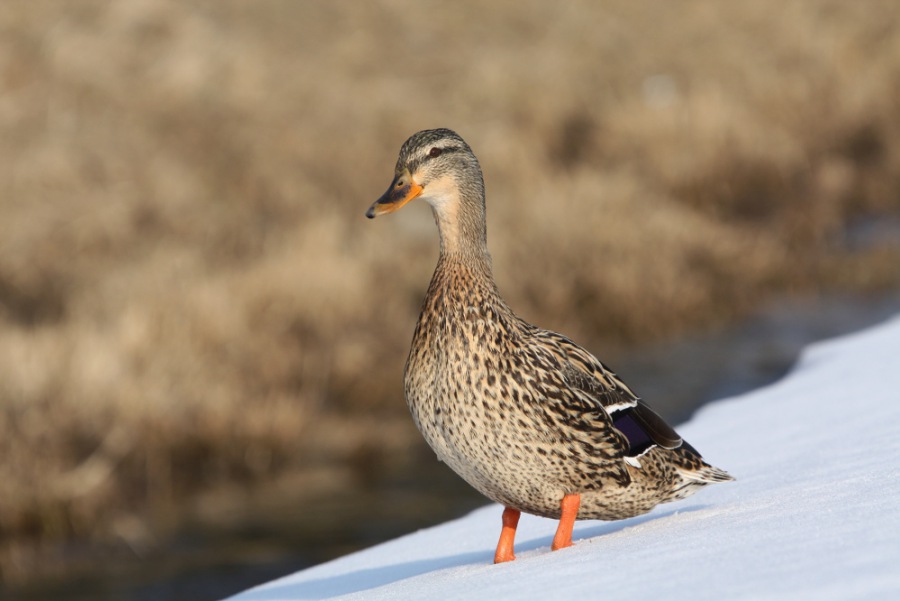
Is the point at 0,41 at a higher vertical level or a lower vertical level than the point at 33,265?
higher

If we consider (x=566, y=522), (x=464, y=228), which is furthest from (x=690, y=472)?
(x=464, y=228)

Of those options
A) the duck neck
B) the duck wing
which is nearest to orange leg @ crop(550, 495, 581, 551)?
the duck wing

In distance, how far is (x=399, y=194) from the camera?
15.3 feet

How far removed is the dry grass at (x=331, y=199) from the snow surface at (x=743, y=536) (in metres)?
3.75

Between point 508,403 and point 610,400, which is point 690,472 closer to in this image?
point 610,400

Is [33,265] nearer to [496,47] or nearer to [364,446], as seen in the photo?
[364,446]

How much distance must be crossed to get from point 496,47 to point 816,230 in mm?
6579

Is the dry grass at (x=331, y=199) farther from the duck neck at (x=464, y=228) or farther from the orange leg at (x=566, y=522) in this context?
the orange leg at (x=566, y=522)

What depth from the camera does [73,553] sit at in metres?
8.30

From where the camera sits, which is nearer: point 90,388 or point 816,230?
point 90,388

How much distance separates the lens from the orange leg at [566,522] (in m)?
4.41

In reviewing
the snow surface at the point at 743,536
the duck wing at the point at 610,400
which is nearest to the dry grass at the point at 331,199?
the snow surface at the point at 743,536

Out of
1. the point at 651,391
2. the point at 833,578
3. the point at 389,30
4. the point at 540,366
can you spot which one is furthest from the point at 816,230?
the point at 833,578

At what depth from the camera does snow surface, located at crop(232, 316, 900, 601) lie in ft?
10.3
